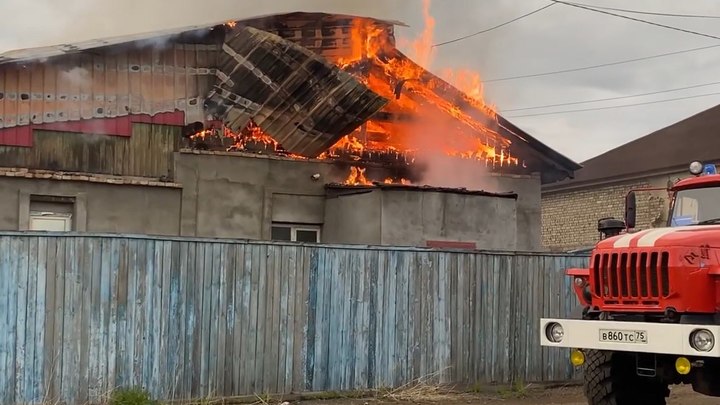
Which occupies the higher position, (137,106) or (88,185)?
(137,106)

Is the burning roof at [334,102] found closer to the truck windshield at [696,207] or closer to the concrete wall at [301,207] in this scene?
the concrete wall at [301,207]

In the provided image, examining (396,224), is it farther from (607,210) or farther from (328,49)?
(607,210)

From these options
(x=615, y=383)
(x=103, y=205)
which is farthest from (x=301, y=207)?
(x=615, y=383)

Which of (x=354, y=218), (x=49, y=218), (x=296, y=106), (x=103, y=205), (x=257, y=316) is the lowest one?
(x=257, y=316)

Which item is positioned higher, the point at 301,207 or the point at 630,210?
the point at 301,207

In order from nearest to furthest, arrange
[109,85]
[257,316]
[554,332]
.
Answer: [554,332] → [257,316] → [109,85]

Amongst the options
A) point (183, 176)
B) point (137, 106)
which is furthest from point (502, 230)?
point (137, 106)

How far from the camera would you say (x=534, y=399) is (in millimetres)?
11164

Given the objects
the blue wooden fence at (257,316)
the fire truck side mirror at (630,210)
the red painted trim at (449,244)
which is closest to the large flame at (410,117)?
the red painted trim at (449,244)

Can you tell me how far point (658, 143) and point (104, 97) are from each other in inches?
864

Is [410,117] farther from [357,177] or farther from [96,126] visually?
[96,126]

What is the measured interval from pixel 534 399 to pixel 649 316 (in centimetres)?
389

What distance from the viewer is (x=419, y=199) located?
14156 mm

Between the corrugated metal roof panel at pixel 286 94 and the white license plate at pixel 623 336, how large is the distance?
7608mm
